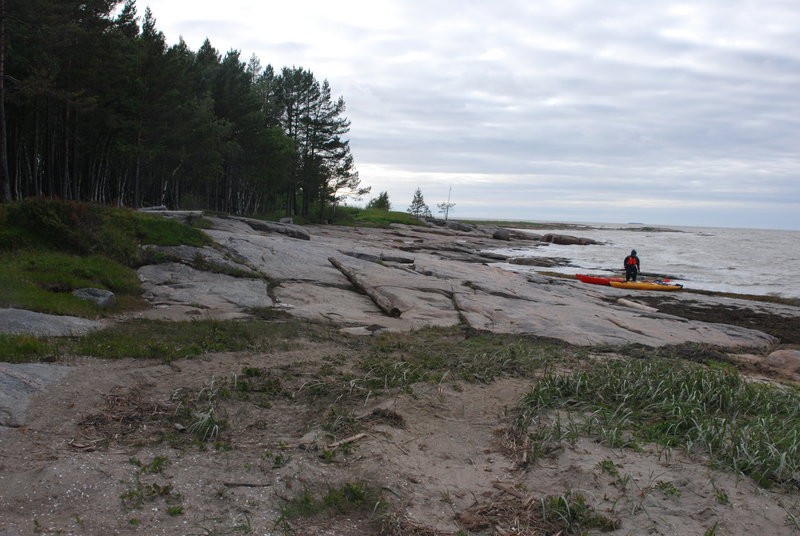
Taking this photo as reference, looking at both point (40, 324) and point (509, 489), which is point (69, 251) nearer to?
point (40, 324)

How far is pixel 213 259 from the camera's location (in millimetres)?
16250

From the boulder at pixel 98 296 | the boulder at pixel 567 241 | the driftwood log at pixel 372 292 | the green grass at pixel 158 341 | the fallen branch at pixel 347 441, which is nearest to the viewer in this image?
the fallen branch at pixel 347 441

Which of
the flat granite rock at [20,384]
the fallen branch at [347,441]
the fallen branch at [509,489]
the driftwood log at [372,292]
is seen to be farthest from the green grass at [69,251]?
the fallen branch at [509,489]

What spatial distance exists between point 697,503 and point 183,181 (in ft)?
180

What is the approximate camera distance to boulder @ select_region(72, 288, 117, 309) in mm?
10992

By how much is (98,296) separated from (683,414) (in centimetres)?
1046

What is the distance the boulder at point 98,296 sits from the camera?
36.1ft

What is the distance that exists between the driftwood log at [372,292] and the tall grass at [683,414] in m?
5.92

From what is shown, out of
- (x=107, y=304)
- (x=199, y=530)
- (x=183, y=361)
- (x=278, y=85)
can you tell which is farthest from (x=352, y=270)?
(x=278, y=85)

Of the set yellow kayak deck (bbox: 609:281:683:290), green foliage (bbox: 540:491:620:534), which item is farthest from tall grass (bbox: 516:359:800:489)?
yellow kayak deck (bbox: 609:281:683:290)

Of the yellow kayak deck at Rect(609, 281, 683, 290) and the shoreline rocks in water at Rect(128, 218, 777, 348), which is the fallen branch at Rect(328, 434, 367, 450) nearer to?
the shoreline rocks in water at Rect(128, 218, 777, 348)

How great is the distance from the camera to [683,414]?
269 inches

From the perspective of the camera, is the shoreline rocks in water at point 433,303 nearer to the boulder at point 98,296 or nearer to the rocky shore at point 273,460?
the boulder at point 98,296

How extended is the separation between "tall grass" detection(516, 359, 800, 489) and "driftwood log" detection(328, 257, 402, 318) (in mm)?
5921
